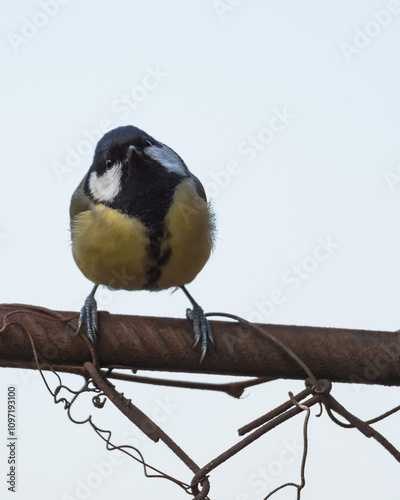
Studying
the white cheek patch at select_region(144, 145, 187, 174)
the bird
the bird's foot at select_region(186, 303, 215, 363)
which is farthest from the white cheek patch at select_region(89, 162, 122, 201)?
the bird's foot at select_region(186, 303, 215, 363)

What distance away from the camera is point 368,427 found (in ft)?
4.03

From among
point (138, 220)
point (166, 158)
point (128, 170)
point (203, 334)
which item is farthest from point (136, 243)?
point (203, 334)

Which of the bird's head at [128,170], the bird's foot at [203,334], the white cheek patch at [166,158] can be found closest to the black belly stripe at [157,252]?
the bird's head at [128,170]

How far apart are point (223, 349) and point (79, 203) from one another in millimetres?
1007

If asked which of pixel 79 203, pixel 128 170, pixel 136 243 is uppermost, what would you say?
pixel 128 170

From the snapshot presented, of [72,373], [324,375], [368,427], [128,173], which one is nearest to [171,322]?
[72,373]

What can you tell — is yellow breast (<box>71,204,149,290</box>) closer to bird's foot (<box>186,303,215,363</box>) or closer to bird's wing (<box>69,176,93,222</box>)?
bird's wing (<box>69,176,93,222</box>)

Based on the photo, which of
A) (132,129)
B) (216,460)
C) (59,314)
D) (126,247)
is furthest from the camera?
(132,129)

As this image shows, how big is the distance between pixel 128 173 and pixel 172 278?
352 mm

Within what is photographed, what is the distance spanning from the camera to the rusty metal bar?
4.17 feet

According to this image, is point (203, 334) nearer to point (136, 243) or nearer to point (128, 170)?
point (136, 243)

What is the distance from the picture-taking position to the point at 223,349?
132 cm

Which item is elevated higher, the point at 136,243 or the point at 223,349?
the point at 223,349

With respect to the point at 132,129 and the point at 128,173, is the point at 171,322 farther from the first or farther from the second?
the point at 132,129
